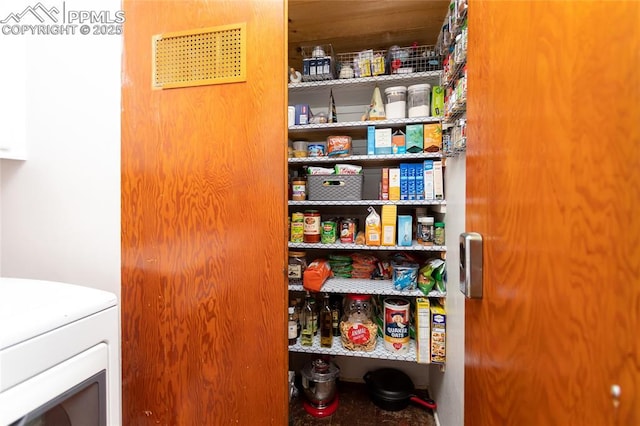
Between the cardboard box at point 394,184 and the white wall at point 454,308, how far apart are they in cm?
26

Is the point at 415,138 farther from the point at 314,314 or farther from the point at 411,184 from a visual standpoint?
the point at 314,314

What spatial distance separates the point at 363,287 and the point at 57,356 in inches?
51.5

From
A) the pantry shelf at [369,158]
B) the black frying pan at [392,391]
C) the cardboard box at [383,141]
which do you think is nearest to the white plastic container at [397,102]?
the cardboard box at [383,141]

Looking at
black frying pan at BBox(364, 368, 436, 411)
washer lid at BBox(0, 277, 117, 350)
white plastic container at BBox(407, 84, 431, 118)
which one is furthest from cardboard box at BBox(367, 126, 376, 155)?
black frying pan at BBox(364, 368, 436, 411)

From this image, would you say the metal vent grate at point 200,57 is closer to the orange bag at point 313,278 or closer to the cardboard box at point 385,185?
the cardboard box at point 385,185

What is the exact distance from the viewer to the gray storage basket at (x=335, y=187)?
161 centimetres

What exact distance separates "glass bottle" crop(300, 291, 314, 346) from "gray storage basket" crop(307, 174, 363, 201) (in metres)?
0.68

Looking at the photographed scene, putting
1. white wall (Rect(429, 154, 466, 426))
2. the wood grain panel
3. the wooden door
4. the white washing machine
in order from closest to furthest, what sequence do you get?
the wooden door < the white washing machine < the wood grain panel < white wall (Rect(429, 154, 466, 426))

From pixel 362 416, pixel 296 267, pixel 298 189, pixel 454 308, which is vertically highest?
pixel 298 189

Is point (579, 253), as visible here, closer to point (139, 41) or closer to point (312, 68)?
point (139, 41)

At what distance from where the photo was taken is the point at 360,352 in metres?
1.54

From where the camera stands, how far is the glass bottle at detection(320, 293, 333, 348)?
162 cm

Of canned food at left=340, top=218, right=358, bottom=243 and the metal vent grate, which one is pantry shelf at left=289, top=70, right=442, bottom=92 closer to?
the metal vent grate

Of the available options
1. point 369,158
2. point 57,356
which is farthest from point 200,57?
point 57,356
